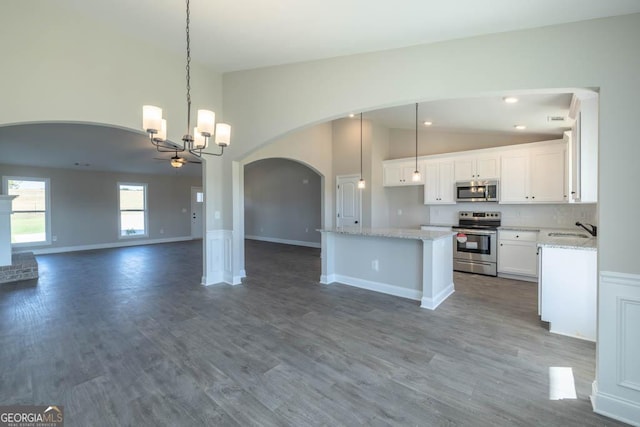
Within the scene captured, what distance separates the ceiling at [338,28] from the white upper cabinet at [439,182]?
2.89ft

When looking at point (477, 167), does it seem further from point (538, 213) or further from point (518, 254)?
point (518, 254)

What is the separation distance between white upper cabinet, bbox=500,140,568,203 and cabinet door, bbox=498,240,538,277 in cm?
79

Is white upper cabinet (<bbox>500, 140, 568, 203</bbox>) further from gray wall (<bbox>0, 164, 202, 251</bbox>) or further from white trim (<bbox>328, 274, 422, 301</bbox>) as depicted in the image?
gray wall (<bbox>0, 164, 202, 251</bbox>)

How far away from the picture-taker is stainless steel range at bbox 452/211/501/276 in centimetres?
529

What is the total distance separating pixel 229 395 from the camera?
6.77 ft

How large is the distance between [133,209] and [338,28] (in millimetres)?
9907

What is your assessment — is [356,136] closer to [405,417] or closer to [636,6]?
[636,6]

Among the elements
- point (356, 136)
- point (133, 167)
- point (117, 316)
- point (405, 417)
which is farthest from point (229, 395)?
point (133, 167)

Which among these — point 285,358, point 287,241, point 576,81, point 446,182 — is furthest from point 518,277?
point 287,241

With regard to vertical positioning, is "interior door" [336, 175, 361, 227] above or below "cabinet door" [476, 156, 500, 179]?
below

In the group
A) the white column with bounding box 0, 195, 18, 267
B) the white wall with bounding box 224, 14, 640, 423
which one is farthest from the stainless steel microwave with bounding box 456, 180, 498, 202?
the white column with bounding box 0, 195, 18, 267

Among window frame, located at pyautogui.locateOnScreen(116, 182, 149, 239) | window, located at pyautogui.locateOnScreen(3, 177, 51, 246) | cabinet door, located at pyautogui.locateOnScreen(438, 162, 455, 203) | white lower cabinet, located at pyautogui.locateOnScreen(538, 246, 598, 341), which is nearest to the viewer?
white lower cabinet, located at pyautogui.locateOnScreen(538, 246, 598, 341)

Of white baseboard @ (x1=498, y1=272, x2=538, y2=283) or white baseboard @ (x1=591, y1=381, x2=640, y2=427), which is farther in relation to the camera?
white baseboard @ (x1=498, y1=272, x2=538, y2=283)

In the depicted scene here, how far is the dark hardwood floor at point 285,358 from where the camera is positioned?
1.91 m
